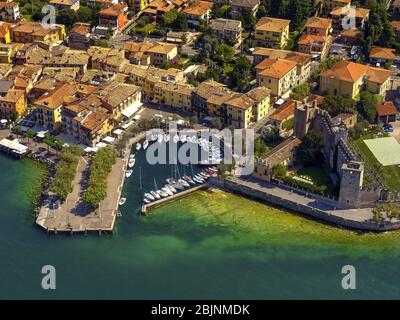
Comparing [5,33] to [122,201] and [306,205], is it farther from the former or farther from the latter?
[306,205]

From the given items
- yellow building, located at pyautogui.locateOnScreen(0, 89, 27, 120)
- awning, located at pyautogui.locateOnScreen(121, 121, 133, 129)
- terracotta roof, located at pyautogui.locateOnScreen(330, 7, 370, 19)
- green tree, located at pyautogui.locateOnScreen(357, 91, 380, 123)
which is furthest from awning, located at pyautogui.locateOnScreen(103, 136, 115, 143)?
terracotta roof, located at pyautogui.locateOnScreen(330, 7, 370, 19)

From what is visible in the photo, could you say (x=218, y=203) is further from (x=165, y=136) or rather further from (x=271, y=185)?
(x=165, y=136)

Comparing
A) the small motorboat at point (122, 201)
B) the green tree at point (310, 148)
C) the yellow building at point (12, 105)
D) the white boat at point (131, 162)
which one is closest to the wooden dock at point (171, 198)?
the small motorboat at point (122, 201)

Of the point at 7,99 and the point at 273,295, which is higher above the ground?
the point at 7,99

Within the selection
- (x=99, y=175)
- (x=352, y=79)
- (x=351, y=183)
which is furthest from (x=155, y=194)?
(x=352, y=79)

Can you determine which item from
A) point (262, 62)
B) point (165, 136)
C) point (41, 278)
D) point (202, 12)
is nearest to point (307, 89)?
point (262, 62)
